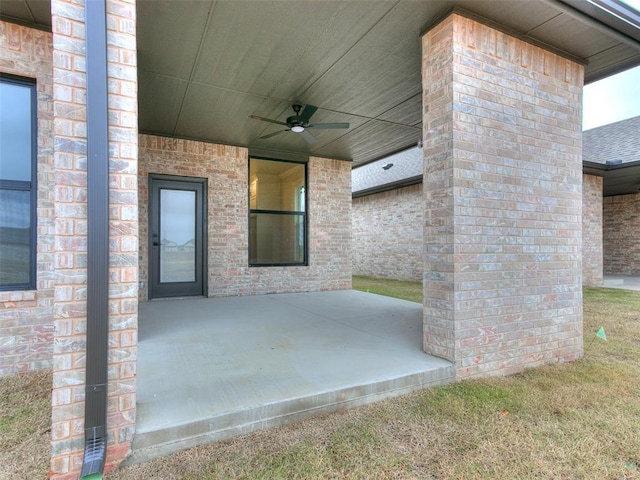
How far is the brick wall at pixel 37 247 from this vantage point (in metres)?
2.73

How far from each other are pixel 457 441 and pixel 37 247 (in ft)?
11.6

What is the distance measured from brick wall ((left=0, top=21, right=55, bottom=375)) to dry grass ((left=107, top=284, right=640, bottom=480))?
189cm

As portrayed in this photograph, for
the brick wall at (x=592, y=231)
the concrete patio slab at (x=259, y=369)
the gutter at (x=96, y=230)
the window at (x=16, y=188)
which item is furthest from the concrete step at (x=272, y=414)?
the brick wall at (x=592, y=231)

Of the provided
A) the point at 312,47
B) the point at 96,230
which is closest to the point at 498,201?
the point at 312,47

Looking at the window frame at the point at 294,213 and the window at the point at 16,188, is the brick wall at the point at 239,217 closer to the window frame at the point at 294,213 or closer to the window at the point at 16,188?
the window frame at the point at 294,213

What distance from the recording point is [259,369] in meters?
2.62

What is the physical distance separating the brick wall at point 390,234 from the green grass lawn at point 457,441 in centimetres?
760

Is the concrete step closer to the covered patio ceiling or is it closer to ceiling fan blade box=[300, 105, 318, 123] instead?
the covered patio ceiling

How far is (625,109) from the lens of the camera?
21.8 metres

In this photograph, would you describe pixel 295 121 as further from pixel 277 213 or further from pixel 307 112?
pixel 277 213

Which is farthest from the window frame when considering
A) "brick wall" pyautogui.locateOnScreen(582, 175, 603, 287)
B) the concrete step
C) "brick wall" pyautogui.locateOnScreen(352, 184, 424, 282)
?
"brick wall" pyautogui.locateOnScreen(582, 175, 603, 287)

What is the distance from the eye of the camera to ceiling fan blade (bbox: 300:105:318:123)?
175 inches

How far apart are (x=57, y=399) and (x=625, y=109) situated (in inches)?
1221

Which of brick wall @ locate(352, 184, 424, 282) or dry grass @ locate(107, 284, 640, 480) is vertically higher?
brick wall @ locate(352, 184, 424, 282)
